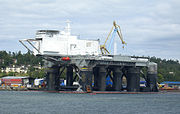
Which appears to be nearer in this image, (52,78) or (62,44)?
(62,44)

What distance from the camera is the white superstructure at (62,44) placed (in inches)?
3285

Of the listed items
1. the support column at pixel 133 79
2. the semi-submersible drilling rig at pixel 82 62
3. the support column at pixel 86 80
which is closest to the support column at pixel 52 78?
the semi-submersible drilling rig at pixel 82 62

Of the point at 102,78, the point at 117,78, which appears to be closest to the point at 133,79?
the point at 117,78

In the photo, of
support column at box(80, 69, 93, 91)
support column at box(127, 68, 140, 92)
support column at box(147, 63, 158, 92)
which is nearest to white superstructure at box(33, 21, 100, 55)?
support column at box(80, 69, 93, 91)

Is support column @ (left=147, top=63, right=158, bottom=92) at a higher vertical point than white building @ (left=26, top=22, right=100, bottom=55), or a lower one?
lower

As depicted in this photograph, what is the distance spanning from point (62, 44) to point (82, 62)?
6.29 meters

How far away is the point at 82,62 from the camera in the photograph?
8219 cm

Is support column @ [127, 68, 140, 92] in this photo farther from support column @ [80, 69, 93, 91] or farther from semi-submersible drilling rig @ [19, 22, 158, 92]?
support column @ [80, 69, 93, 91]

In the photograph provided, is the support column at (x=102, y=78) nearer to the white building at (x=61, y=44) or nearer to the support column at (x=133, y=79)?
the white building at (x=61, y=44)

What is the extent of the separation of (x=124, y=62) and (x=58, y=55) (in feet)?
45.4

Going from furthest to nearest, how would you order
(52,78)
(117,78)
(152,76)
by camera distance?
1. (152,76)
2. (52,78)
3. (117,78)

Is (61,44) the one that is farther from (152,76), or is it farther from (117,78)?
(152,76)

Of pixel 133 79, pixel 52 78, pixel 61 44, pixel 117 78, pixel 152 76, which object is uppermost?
pixel 61 44

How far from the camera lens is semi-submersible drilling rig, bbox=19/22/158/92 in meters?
82.9
